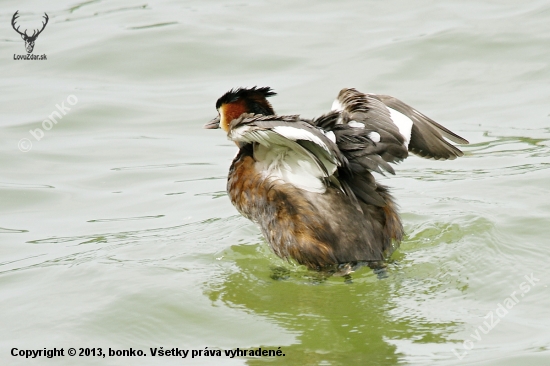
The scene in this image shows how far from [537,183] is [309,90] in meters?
4.17

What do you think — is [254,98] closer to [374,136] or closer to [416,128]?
[416,128]

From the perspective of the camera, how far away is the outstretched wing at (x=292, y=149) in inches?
216

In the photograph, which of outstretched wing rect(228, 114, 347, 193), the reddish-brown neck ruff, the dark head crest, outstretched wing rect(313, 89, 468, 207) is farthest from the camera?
the reddish-brown neck ruff

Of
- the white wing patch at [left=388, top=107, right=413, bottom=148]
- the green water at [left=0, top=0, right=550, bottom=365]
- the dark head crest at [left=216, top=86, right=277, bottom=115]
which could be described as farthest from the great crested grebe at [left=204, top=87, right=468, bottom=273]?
the dark head crest at [left=216, top=86, right=277, bottom=115]

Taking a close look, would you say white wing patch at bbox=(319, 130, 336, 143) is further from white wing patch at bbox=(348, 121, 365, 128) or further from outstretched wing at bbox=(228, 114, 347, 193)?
white wing patch at bbox=(348, 121, 365, 128)

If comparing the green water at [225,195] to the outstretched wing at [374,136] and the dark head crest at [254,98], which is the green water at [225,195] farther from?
the dark head crest at [254,98]

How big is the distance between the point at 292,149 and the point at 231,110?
1.53 meters

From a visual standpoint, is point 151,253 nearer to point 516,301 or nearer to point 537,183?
point 516,301

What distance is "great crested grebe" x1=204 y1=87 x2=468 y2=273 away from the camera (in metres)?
5.78

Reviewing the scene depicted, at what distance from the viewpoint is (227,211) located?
8188 mm

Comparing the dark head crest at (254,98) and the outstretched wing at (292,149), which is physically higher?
the dark head crest at (254,98)

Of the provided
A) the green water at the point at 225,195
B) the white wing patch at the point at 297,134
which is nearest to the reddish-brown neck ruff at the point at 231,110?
the green water at the point at 225,195

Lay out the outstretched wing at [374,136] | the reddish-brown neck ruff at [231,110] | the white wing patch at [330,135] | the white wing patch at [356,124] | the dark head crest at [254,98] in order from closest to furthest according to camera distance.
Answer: the white wing patch at [330,135] → the outstretched wing at [374,136] → the white wing patch at [356,124] → the dark head crest at [254,98] → the reddish-brown neck ruff at [231,110]

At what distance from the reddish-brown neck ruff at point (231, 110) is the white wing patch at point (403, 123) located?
4.20 feet
